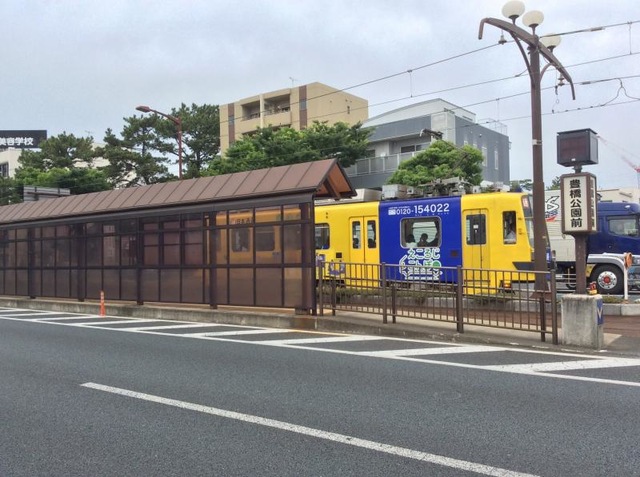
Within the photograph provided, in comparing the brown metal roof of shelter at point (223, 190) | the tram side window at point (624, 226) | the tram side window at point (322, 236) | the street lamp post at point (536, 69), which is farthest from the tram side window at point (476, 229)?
the tram side window at point (624, 226)

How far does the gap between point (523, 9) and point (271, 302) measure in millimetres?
9302

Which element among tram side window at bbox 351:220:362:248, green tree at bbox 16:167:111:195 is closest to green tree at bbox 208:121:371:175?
green tree at bbox 16:167:111:195

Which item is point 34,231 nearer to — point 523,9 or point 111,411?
point 111,411

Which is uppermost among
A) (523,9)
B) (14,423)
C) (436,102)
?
(436,102)

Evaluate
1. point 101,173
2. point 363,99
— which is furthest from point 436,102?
point 101,173

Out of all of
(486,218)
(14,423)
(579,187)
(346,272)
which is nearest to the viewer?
(14,423)

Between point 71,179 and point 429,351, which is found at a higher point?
point 71,179

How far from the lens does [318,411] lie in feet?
18.1

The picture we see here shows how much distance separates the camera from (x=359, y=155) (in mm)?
36875

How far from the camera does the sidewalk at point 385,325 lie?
29.5 feet

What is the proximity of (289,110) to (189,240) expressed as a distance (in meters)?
38.6

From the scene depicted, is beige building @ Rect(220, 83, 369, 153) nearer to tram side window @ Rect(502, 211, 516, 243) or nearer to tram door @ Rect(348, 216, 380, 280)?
tram door @ Rect(348, 216, 380, 280)

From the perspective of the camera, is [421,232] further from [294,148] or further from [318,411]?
[294,148]

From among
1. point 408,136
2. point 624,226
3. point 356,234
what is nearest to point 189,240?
point 356,234
